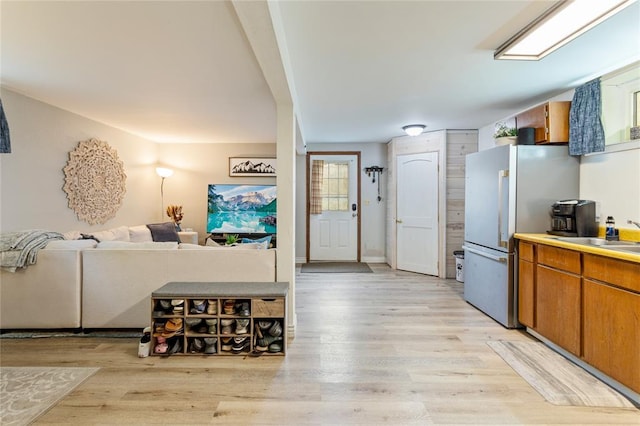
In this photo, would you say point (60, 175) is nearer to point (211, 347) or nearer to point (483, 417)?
point (211, 347)

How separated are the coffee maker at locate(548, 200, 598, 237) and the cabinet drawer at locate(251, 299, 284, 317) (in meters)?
2.47

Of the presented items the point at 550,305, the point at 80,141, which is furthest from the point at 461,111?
the point at 80,141

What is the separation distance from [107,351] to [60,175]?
7.99ft

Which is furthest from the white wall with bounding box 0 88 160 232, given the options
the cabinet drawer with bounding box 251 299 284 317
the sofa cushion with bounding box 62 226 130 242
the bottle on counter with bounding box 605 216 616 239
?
the bottle on counter with bounding box 605 216 616 239

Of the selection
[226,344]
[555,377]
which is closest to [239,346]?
[226,344]

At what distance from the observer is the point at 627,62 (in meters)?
2.44

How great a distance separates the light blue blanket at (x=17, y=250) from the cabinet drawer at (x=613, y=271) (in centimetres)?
434

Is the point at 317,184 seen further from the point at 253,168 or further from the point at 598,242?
the point at 598,242

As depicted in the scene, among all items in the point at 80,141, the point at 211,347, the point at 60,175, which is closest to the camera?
the point at 211,347

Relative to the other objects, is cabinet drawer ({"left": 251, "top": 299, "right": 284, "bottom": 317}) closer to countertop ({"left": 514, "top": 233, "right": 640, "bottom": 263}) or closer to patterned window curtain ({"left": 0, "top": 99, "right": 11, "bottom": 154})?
countertop ({"left": 514, "top": 233, "right": 640, "bottom": 263})

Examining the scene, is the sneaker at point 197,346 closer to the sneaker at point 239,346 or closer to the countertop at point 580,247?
the sneaker at point 239,346

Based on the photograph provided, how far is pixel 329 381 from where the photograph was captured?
2.09 m

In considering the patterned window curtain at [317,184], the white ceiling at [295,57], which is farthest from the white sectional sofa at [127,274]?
the patterned window curtain at [317,184]

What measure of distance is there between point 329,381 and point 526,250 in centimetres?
207
